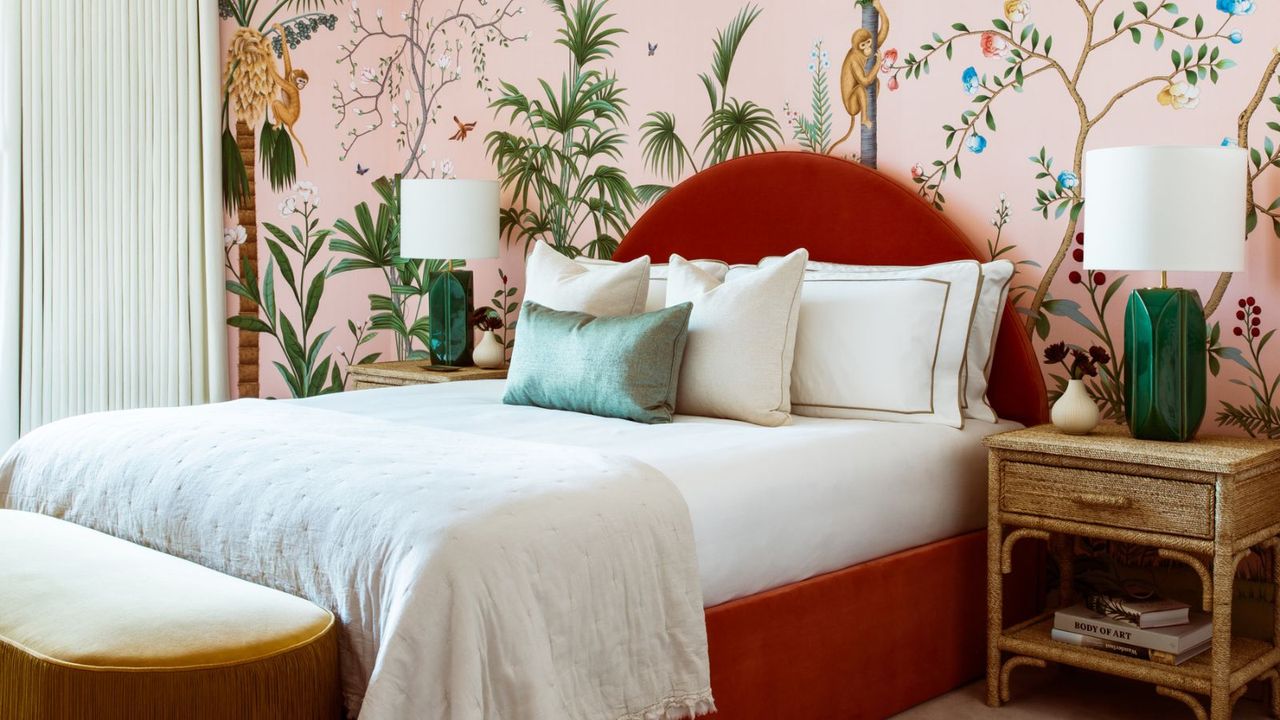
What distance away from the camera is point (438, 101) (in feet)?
15.9

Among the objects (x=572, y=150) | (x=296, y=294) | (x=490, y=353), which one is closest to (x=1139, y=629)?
(x=490, y=353)

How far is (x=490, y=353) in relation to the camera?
4.27 meters

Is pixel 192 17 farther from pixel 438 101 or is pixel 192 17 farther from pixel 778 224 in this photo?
pixel 778 224

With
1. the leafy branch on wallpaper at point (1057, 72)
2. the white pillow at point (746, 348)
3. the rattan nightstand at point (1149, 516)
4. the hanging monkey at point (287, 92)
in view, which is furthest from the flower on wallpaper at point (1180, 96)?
the hanging monkey at point (287, 92)

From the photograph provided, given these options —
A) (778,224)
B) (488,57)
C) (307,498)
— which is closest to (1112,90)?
(778,224)

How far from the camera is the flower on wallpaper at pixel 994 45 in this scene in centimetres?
312

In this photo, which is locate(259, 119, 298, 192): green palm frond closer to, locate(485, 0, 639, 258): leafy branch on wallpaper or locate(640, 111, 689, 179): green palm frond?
locate(485, 0, 639, 258): leafy branch on wallpaper

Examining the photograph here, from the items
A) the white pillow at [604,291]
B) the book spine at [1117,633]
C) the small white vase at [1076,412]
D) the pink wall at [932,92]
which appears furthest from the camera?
the white pillow at [604,291]

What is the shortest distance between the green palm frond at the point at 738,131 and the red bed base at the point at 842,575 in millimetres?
111

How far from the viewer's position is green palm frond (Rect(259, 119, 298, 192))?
15.6 feet

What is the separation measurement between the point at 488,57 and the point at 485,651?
132 inches

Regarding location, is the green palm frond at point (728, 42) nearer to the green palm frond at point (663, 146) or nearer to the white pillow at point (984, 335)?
the green palm frond at point (663, 146)

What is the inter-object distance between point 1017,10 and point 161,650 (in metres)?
2.56

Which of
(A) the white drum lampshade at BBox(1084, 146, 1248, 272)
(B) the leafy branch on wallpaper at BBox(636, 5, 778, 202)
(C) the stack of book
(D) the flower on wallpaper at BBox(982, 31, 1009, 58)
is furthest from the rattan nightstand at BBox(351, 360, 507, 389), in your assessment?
(A) the white drum lampshade at BBox(1084, 146, 1248, 272)
